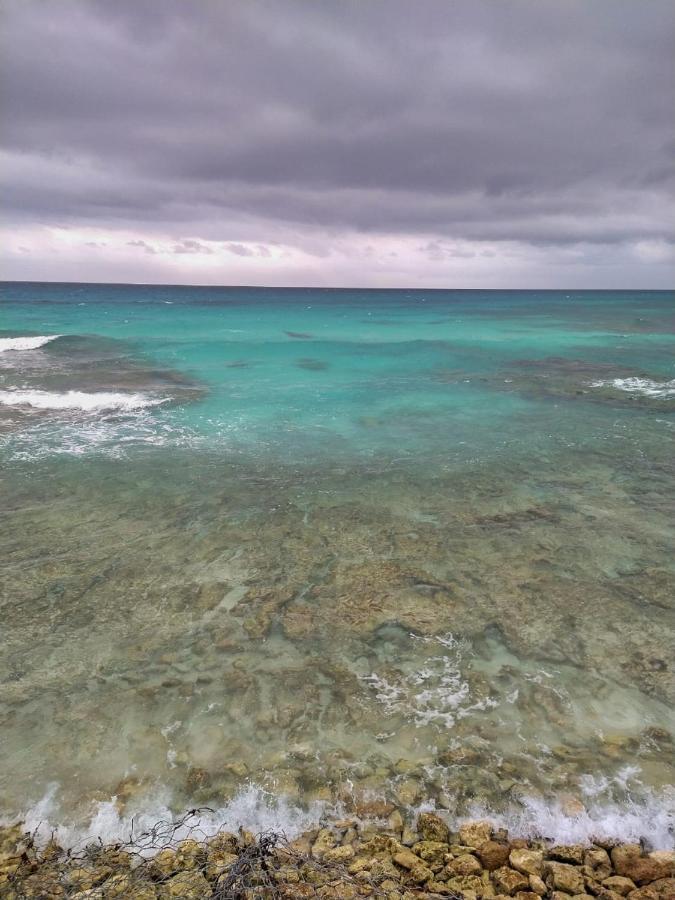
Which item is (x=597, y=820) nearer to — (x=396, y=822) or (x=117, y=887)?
(x=396, y=822)

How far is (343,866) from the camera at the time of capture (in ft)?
16.6

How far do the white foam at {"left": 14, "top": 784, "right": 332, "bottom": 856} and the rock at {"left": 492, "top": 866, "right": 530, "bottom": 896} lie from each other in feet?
6.38

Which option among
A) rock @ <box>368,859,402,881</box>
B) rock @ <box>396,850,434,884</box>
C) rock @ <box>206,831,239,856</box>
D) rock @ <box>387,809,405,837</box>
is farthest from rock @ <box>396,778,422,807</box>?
rock @ <box>206,831,239,856</box>

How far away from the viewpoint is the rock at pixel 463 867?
16.5 feet

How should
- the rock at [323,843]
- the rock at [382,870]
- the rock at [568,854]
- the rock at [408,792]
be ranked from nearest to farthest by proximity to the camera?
the rock at [382,870] → the rock at [568,854] → the rock at [323,843] → the rock at [408,792]

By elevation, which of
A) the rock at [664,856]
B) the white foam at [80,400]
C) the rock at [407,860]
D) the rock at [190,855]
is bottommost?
the rock at [190,855]

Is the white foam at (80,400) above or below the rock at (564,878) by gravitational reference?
above

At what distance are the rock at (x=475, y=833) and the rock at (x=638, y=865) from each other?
1252 mm

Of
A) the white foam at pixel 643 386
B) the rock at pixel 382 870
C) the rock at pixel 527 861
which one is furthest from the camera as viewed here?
the white foam at pixel 643 386

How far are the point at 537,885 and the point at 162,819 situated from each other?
13.2ft

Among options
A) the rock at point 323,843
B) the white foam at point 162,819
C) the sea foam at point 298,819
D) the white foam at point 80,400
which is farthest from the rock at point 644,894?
the white foam at point 80,400

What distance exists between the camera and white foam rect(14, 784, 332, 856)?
5.57m

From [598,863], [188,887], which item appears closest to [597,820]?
[598,863]

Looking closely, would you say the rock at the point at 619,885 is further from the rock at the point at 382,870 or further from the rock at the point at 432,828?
the rock at the point at 382,870
